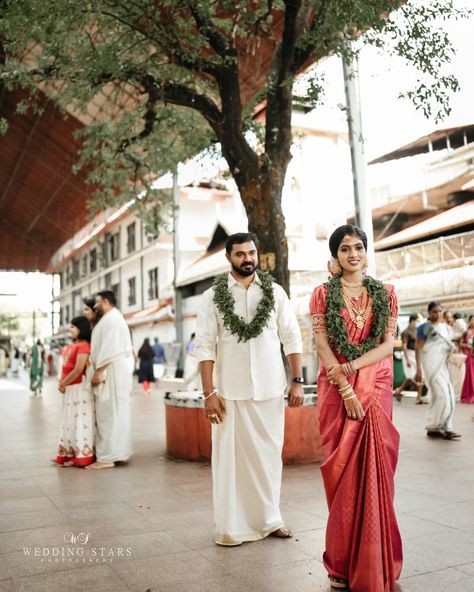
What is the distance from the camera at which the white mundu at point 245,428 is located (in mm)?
3857

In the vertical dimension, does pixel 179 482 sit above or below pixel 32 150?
below

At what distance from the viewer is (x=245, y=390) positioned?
3.95 m

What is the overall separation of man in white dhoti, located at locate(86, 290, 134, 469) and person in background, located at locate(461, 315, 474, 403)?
808cm

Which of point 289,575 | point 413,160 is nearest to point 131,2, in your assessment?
point 289,575

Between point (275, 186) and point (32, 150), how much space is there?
28507 mm

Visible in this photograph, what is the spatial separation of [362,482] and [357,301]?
3.09ft

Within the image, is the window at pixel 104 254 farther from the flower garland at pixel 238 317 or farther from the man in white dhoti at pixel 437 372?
the flower garland at pixel 238 317

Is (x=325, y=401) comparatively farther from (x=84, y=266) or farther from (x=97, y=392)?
(x=84, y=266)

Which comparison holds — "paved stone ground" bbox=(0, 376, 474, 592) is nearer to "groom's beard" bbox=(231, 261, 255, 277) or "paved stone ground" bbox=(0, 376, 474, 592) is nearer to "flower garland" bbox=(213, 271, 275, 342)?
"flower garland" bbox=(213, 271, 275, 342)

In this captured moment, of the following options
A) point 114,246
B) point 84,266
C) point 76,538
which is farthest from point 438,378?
→ point 84,266

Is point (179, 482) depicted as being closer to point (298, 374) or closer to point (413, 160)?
point (298, 374)

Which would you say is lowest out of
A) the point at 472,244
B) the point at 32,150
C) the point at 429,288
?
the point at 429,288

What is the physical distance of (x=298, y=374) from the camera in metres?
4.20

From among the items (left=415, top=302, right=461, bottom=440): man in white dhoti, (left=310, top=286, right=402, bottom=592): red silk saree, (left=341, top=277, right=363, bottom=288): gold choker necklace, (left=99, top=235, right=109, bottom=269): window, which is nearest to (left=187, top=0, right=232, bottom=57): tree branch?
(left=415, top=302, right=461, bottom=440): man in white dhoti
